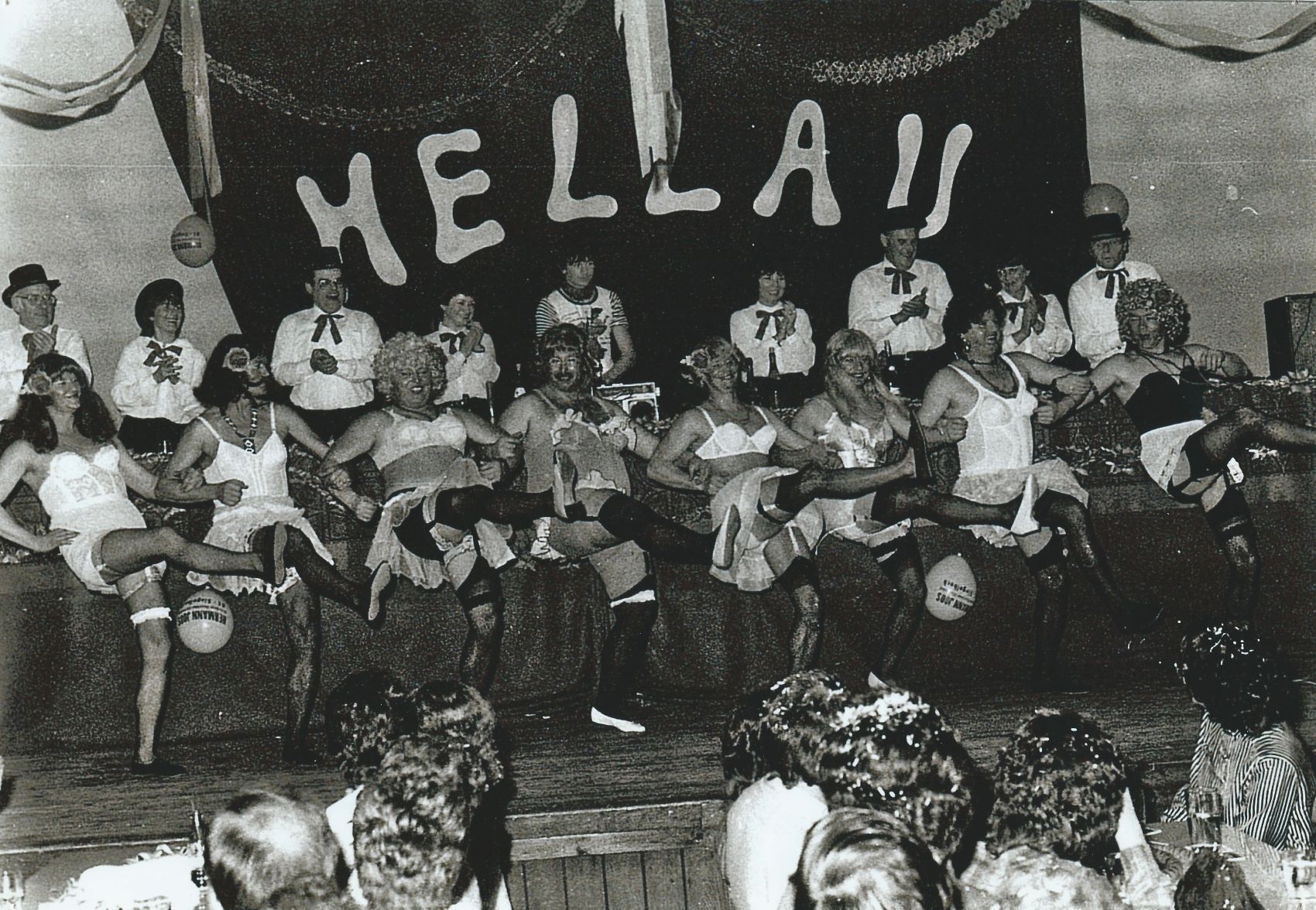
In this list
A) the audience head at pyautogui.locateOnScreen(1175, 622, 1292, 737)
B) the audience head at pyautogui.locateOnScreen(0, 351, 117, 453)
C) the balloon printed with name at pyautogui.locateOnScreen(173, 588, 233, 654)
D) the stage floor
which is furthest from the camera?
the balloon printed with name at pyautogui.locateOnScreen(173, 588, 233, 654)

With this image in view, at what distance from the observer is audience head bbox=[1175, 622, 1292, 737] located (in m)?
4.02

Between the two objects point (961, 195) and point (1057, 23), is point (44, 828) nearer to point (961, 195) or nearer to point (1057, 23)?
point (961, 195)

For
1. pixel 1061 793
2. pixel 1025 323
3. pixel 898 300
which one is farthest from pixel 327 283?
pixel 1061 793

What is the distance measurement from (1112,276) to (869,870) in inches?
265

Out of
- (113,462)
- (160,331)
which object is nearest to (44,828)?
(113,462)

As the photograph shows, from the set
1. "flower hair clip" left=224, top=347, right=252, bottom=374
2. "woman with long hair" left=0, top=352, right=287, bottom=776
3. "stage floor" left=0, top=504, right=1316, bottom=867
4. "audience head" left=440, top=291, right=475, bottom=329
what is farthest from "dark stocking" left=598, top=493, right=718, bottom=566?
"woman with long hair" left=0, top=352, right=287, bottom=776

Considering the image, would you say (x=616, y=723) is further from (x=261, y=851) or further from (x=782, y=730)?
(x=261, y=851)

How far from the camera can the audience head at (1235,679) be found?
4.02m

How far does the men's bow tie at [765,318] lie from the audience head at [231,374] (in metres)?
2.84

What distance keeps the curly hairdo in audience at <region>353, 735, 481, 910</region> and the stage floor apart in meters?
2.40

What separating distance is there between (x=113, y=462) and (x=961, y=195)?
215 inches

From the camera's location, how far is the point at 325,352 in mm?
7828

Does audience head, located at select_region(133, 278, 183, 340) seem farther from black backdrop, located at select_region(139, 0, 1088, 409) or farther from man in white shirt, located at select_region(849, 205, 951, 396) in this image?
man in white shirt, located at select_region(849, 205, 951, 396)

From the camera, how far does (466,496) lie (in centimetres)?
680
